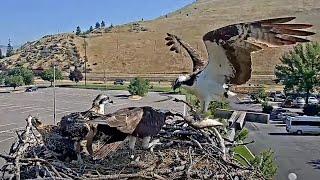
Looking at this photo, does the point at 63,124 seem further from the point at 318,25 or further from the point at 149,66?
the point at 318,25

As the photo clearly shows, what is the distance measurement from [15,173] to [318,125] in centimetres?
2424

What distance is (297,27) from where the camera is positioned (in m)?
6.89

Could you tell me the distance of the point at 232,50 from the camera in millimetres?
7426

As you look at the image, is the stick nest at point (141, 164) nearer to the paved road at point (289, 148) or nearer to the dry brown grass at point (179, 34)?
the paved road at point (289, 148)

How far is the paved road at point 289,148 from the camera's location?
63.0 feet

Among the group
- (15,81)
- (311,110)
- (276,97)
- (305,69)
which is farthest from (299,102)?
(15,81)

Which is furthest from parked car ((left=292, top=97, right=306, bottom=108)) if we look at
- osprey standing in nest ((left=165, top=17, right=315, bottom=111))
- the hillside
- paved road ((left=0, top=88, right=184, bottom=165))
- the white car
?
osprey standing in nest ((left=165, top=17, right=315, bottom=111))

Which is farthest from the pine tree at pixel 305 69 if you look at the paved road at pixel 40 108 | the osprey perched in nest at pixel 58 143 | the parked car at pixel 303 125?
the osprey perched in nest at pixel 58 143

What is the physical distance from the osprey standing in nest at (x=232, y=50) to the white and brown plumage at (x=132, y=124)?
823 millimetres

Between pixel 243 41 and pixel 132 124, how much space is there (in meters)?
1.90

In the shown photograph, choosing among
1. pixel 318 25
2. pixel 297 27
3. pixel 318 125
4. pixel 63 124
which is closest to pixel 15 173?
pixel 63 124

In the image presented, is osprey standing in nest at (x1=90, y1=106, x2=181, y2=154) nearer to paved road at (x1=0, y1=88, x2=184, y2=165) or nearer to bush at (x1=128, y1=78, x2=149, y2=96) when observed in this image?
paved road at (x1=0, y1=88, x2=184, y2=165)

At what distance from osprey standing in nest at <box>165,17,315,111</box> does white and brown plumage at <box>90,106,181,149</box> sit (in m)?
0.82

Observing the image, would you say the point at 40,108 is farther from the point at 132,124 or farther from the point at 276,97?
the point at 132,124
